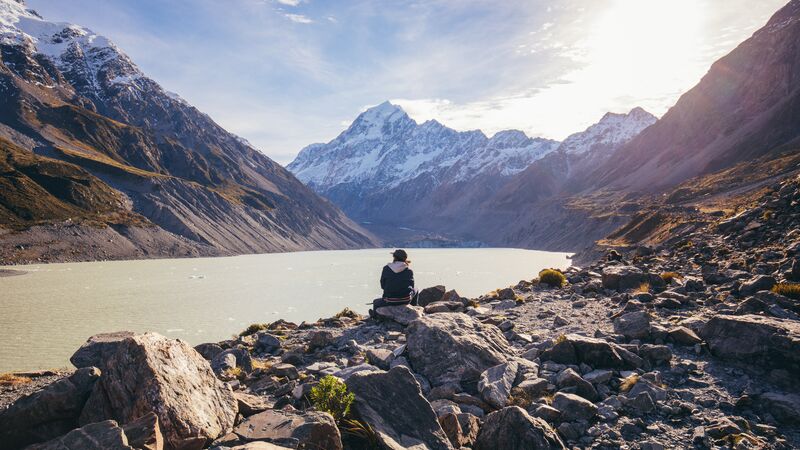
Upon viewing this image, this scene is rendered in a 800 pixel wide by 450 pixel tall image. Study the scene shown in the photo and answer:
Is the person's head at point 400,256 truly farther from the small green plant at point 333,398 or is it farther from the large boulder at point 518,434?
the large boulder at point 518,434

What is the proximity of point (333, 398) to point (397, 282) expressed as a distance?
973cm

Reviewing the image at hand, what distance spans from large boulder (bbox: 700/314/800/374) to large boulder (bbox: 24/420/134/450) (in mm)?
11791

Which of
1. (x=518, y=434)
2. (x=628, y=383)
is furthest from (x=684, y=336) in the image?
(x=518, y=434)

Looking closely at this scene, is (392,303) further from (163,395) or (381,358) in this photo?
(163,395)

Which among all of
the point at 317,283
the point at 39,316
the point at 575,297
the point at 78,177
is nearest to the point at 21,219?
the point at 78,177

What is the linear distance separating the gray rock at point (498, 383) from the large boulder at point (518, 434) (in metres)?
1.61

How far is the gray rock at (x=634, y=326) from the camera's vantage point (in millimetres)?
12383

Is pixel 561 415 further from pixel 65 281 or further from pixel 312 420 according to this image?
pixel 65 281

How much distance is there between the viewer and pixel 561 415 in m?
8.06

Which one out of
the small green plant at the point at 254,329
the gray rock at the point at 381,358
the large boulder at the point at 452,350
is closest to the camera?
the large boulder at the point at 452,350

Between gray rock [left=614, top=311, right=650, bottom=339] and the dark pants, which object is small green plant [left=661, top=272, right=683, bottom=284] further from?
the dark pants

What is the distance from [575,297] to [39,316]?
47188 mm

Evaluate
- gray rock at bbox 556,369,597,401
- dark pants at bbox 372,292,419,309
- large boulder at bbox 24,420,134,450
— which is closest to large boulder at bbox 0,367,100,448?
large boulder at bbox 24,420,134,450

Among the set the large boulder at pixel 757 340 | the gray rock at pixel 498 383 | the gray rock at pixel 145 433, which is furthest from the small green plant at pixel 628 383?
the gray rock at pixel 145 433
